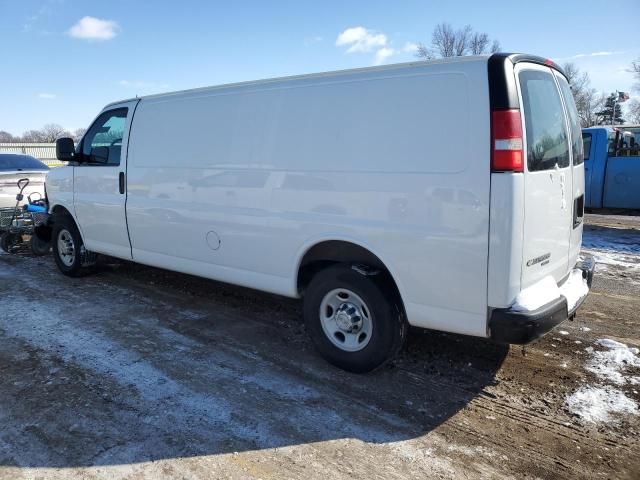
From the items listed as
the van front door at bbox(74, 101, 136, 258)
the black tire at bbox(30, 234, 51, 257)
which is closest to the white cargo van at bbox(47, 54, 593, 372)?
the van front door at bbox(74, 101, 136, 258)

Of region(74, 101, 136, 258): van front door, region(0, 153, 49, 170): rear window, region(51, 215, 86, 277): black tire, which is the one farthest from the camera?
region(0, 153, 49, 170): rear window

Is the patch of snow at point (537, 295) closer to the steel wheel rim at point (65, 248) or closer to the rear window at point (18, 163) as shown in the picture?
the steel wheel rim at point (65, 248)

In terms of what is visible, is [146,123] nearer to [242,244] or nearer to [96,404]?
[242,244]

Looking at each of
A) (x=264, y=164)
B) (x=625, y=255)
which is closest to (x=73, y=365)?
(x=264, y=164)

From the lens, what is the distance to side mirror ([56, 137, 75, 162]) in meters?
6.14

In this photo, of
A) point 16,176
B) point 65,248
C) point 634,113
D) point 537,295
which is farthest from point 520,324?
point 634,113

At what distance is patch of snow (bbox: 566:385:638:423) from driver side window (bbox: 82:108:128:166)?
5.06 meters

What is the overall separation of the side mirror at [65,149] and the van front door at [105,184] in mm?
113

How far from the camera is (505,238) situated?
3037 millimetres

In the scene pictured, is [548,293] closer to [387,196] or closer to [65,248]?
[387,196]

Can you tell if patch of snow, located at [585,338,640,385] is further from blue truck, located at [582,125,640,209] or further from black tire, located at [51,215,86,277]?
blue truck, located at [582,125,640,209]

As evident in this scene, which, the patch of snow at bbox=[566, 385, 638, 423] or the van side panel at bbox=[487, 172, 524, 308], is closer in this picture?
the van side panel at bbox=[487, 172, 524, 308]

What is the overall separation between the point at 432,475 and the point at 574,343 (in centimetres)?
239

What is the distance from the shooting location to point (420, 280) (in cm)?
345
